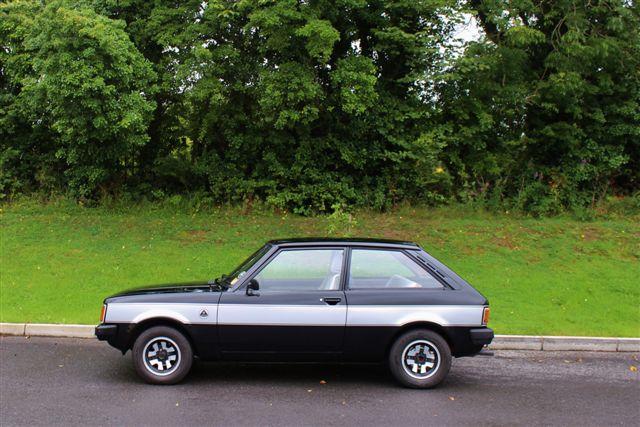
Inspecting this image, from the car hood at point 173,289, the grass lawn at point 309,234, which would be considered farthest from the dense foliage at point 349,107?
the car hood at point 173,289

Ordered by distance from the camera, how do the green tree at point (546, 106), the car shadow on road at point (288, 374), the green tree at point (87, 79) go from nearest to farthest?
1. the car shadow on road at point (288, 374)
2. the green tree at point (87, 79)
3. the green tree at point (546, 106)

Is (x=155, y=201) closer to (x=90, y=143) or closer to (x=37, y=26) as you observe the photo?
(x=90, y=143)

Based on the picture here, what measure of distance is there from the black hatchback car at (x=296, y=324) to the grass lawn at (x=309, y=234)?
2.66m

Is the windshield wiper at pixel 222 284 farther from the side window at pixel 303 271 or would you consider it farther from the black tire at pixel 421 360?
the black tire at pixel 421 360

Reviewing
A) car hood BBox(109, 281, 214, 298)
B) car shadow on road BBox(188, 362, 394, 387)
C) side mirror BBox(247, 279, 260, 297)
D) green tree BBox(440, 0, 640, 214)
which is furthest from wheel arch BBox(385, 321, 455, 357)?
green tree BBox(440, 0, 640, 214)

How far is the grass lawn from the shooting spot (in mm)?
9281

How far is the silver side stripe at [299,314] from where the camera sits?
5.93 meters

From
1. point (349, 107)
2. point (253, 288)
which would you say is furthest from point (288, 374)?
Result: point (349, 107)

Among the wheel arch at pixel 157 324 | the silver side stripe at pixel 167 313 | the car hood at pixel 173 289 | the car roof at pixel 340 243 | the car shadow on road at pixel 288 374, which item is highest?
the car roof at pixel 340 243

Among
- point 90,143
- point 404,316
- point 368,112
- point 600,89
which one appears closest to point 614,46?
point 600,89

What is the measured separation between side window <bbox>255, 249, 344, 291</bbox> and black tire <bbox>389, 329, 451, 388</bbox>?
0.91 meters

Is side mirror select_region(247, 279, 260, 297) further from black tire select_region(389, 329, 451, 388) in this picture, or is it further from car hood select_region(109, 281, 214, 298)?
black tire select_region(389, 329, 451, 388)

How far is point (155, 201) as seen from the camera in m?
16.6

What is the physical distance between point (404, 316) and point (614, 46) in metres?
12.5
